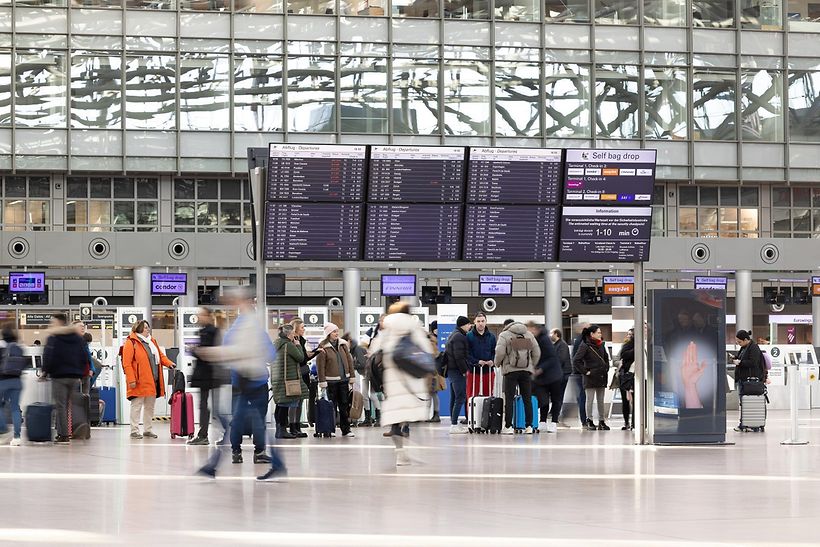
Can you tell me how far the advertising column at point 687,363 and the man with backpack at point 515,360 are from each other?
2.99 metres

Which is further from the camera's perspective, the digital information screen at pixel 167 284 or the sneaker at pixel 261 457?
the digital information screen at pixel 167 284

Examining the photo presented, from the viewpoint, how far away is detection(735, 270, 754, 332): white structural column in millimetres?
45406

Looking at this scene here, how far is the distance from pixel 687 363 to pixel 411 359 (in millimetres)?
4761

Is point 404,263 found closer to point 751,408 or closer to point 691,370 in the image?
point 691,370

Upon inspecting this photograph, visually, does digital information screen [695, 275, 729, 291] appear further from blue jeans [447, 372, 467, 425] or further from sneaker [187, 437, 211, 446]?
sneaker [187, 437, 211, 446]

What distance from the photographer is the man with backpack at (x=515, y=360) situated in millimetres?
20453

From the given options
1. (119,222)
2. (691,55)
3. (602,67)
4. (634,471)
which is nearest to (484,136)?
(602,67)

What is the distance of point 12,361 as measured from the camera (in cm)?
1806

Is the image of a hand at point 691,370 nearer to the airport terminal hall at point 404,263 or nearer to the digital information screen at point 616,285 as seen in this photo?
the airport terminal hall at point 404,263

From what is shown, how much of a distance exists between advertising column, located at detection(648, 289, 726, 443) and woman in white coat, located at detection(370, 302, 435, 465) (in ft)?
13.2

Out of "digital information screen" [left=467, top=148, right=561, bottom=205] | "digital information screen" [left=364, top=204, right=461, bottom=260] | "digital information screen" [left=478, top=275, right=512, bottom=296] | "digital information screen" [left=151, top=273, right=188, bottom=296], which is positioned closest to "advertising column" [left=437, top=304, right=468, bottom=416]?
"digital information screen" [left=364, top=204, right=461, bottom=260]

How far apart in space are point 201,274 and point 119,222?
2.91 metres

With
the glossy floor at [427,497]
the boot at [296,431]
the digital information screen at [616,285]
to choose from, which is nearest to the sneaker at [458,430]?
the boot at [296,431]

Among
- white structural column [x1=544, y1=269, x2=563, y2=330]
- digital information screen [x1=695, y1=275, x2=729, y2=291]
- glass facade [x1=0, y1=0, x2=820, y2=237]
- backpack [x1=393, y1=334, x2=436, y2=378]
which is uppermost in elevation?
glass facade [x1=0, y1=0, x2=820, y2=237]
